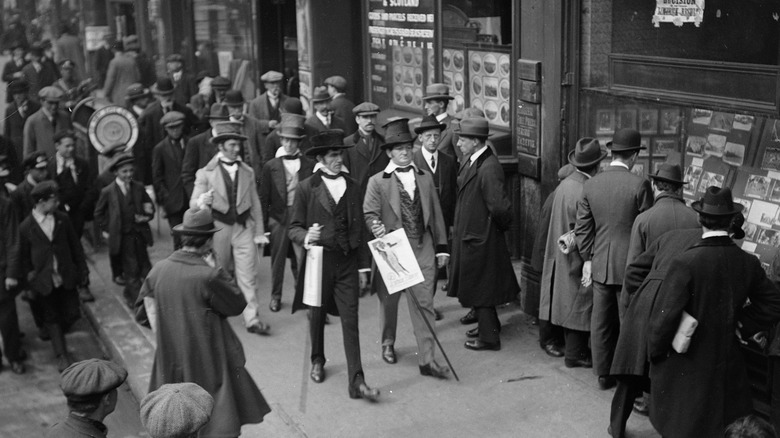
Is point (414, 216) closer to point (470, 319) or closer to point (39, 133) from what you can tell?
point (470, 319)

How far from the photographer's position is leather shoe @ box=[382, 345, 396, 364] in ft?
28.9

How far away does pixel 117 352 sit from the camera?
378 inches

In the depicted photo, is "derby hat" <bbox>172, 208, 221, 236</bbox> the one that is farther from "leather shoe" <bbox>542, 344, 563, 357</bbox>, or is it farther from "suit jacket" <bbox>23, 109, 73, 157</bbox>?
"suit jacket" <bbox>23, 109, 73, 157</bbox>

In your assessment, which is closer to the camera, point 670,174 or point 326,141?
point 670,174

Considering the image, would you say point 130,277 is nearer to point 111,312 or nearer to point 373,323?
point 111,312

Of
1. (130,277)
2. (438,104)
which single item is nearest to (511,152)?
(438,104)

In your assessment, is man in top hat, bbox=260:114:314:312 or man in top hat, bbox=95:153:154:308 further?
man in top hat, bbox=95:153:154:308

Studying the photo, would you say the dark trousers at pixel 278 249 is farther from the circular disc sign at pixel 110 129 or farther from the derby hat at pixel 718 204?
the derby hat at pixel 718 204

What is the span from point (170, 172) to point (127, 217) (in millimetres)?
973

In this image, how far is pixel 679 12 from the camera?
8.34 meters

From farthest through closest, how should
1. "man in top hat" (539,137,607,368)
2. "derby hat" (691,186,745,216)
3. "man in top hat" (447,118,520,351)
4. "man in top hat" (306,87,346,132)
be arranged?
"man in top hat" (306,87,346,132)
"man in top hat" (447,118,520,351)
"man in top hat" (539,137,607,368)
"derby hat" (691,186,745,216)

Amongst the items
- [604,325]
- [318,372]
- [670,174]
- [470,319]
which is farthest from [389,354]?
[670,174]

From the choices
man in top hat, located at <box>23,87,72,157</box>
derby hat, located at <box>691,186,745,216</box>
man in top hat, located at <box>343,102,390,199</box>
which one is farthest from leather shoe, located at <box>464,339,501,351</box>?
man in top hat, located at <box>23,87,72,157</box>

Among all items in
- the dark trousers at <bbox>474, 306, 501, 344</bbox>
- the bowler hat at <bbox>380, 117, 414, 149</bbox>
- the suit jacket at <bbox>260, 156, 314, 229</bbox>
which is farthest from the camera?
the suit jacket at <bbox>260, 156, 314, 229</bbox>
